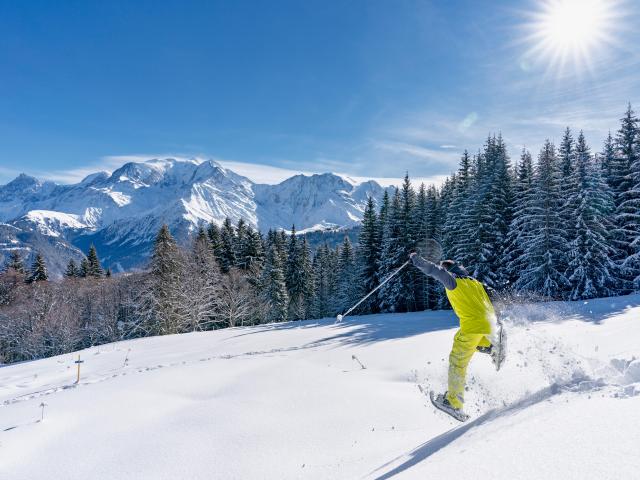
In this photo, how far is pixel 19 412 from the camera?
9.23 m

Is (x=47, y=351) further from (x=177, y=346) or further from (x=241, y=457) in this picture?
(x=241, y=457)

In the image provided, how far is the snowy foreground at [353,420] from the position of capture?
3242mm

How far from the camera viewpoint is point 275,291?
148 ft

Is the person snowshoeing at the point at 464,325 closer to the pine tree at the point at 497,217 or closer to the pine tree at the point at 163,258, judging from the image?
the pine tree at the point at 497,217

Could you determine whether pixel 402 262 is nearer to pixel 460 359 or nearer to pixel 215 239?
pixel 215 239

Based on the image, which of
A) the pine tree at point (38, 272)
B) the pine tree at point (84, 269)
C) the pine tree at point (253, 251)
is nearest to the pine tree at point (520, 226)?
the pine tree at point (253, 251)

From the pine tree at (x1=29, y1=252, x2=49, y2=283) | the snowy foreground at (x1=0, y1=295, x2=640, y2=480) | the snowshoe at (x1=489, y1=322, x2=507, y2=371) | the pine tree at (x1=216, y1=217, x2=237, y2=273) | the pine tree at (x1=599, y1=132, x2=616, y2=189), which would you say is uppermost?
the pine tree at (x1=599, y1=132, x2=616, y2=189)

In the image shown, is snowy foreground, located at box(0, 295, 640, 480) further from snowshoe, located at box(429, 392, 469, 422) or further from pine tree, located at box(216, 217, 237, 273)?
pine tree, located at box(216, 217, 237, 273)

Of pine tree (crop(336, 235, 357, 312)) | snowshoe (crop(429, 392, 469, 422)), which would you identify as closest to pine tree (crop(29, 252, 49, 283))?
pine tree (crop(336, 235, 357, 312))

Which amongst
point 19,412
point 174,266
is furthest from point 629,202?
point 174,266

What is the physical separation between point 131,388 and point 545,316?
53.0 feet

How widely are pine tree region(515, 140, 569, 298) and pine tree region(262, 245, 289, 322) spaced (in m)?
26.3

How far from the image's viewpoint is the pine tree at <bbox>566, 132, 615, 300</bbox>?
24080 millimetres

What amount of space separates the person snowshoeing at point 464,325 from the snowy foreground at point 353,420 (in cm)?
53
